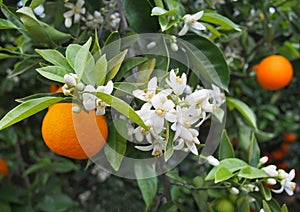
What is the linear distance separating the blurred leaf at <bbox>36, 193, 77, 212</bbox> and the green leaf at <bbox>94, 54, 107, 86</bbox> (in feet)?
2.97

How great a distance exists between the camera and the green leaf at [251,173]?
32.8 inches

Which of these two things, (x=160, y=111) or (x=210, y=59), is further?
(x=210, y=59)

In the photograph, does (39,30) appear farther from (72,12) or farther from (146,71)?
(146,71)

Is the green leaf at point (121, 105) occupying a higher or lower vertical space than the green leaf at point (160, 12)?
lower

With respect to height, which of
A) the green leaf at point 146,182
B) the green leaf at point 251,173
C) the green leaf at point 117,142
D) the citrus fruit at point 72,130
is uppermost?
the citrus fruit at point 72,130

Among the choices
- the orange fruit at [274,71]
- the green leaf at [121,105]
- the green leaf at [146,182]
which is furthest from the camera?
the orange fruit at [274,71]

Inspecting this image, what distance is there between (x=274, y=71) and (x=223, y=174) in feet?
1.67

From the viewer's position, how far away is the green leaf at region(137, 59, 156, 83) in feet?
2.59

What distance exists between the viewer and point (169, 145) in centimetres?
67

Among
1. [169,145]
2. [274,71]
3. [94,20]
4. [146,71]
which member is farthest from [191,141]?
[274,71]

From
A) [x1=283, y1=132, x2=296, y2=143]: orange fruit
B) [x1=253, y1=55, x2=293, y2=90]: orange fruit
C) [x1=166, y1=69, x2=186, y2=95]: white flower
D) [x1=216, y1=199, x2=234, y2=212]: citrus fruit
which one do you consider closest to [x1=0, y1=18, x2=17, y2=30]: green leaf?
[x1=166, y1=69, x2=186, y2=95]: white flower

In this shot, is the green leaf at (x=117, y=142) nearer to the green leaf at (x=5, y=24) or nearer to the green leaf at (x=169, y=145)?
the green leaf at (x=169, y=145)

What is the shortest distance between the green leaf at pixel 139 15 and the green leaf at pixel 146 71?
0.29 feet

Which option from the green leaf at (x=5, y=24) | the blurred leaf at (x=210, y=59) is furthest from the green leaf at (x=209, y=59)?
the green leaf at (x=5, y=24)
